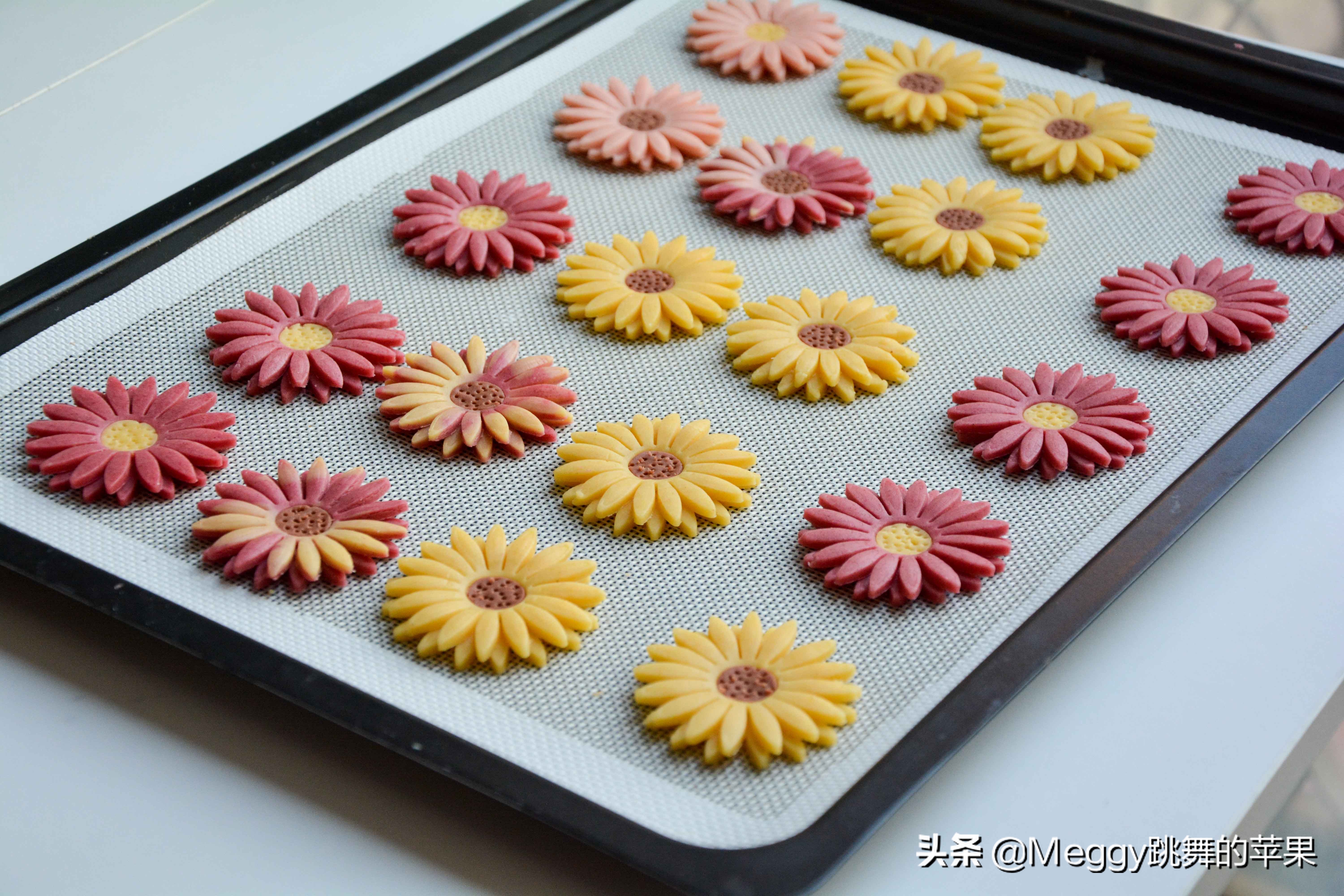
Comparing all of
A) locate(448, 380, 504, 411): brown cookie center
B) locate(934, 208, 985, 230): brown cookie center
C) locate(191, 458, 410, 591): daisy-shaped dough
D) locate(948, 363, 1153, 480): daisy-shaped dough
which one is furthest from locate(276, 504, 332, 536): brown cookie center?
locate(934, 208, 985, 230): brown cookie center

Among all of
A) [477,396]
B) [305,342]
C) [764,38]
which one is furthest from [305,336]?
[764,38]

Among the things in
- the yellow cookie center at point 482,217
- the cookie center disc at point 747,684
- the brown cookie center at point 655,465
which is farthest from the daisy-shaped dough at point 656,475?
the yellow cookie center at point 482,217

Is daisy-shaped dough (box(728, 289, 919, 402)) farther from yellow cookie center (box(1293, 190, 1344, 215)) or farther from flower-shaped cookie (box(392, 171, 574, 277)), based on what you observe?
yellow cookie center (box(1293, 190, 1344, 215))

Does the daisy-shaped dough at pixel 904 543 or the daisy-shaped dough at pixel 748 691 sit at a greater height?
the daisy-shaped dough at pixel 904 543

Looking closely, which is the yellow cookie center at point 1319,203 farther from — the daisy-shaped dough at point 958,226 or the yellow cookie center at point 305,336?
the yellow cookie center at point 305,336

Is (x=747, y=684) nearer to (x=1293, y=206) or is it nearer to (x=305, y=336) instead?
(x=305, y=336)

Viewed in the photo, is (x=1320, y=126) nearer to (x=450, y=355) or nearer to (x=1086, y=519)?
(x=1086, y=519)
